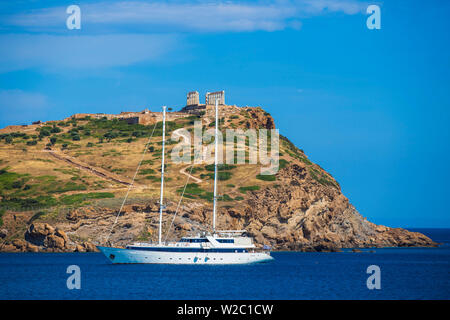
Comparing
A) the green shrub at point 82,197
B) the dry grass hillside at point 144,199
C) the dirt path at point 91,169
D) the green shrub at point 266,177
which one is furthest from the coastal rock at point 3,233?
the green shrub at point 266,177

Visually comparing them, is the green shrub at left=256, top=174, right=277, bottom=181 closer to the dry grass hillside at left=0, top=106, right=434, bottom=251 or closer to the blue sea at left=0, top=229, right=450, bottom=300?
the dry grass hillside at left=0, top=106, right=434, bottom=251

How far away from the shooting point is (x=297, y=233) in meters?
91.4

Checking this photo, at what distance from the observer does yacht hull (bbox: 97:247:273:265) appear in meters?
58.8

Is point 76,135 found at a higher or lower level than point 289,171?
higher

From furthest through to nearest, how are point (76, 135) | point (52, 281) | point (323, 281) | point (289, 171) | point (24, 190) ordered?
point (76, 135), point (289, 171), point (24, 190), point (323, 281), point (52, 281)

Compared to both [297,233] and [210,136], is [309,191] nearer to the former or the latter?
[297,233]

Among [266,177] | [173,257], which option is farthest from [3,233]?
[266,177]

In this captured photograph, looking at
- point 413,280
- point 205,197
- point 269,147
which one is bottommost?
point 413,280

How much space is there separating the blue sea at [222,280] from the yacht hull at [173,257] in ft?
1.95

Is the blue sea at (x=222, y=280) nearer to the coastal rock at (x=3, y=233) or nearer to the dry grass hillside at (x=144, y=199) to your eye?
the dry grass hillside at (x=144, y=199)

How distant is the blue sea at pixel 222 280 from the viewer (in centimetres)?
4338

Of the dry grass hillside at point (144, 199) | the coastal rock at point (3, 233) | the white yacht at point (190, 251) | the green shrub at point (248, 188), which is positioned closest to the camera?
the white yacht at point (190, 251)
